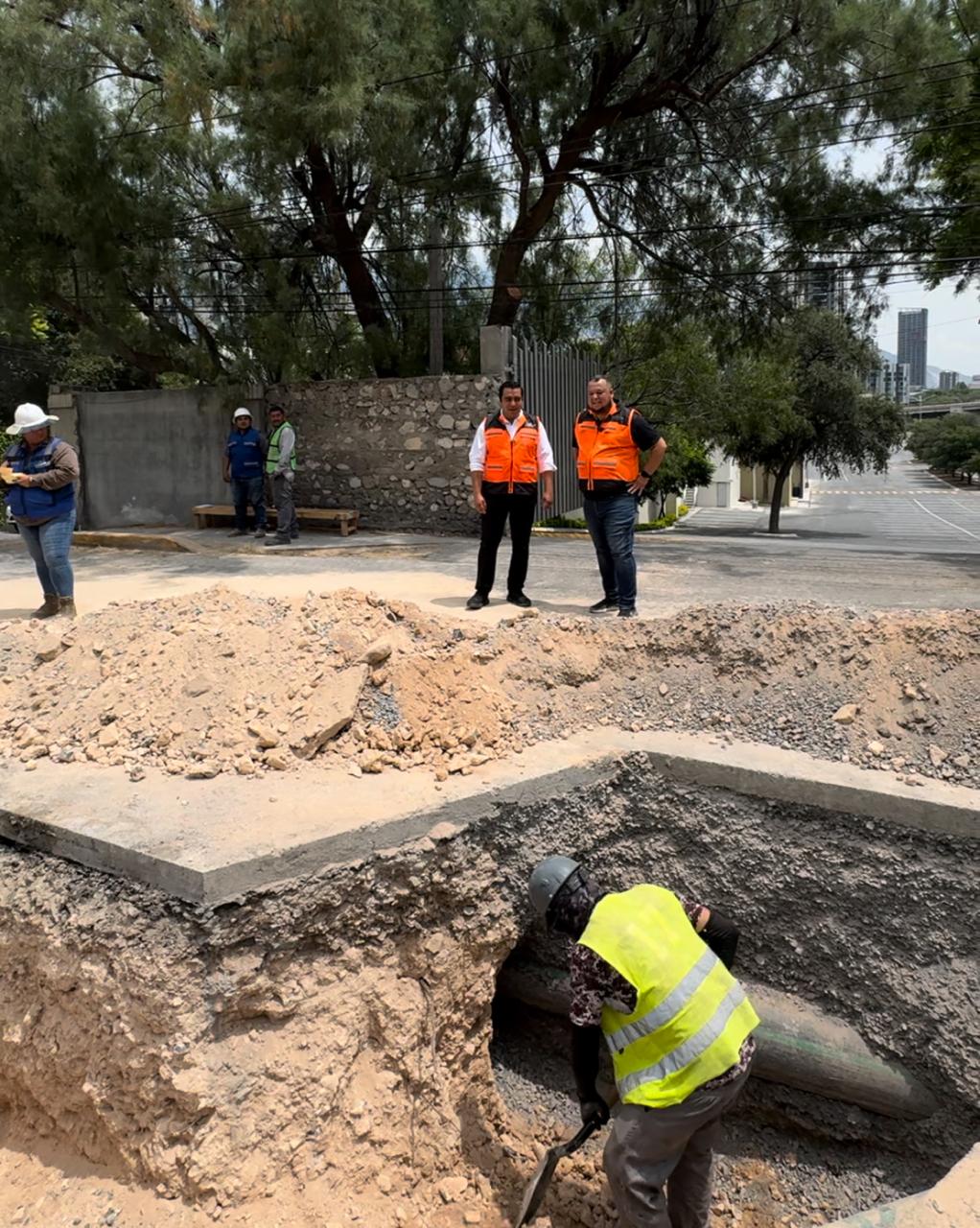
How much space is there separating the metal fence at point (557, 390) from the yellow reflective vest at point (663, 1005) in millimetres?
7936

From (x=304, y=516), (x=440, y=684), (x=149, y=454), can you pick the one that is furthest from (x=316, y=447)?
(x=440, y=684)

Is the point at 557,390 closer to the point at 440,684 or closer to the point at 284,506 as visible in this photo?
the point at 284,506

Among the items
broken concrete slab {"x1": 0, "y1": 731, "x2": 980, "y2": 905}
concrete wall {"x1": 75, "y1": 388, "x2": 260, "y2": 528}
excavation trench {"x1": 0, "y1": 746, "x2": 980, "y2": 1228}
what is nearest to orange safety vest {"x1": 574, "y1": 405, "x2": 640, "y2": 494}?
broken concrete slab {"x1": 0, "y1": 731, "x2": 980, "y2": 905}

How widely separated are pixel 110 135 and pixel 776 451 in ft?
59.3

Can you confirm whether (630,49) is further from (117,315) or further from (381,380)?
(117,315)

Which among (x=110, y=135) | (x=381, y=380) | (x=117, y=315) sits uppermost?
(x=110, y=135)

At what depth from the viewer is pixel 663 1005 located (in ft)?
9.46

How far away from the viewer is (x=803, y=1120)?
13.6ft

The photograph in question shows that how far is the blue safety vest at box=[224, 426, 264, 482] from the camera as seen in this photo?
10.1m

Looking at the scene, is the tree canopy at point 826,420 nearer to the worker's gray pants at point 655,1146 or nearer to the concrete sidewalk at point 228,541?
the concrete sidewalk at point 228,541

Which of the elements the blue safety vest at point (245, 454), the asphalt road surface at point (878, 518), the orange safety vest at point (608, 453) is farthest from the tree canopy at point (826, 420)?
the orange safety vest at point (608, 453)

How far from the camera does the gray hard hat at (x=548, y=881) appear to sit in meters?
3.15

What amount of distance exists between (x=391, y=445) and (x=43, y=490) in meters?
5.71

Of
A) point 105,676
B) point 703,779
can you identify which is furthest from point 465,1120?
point 105,676
